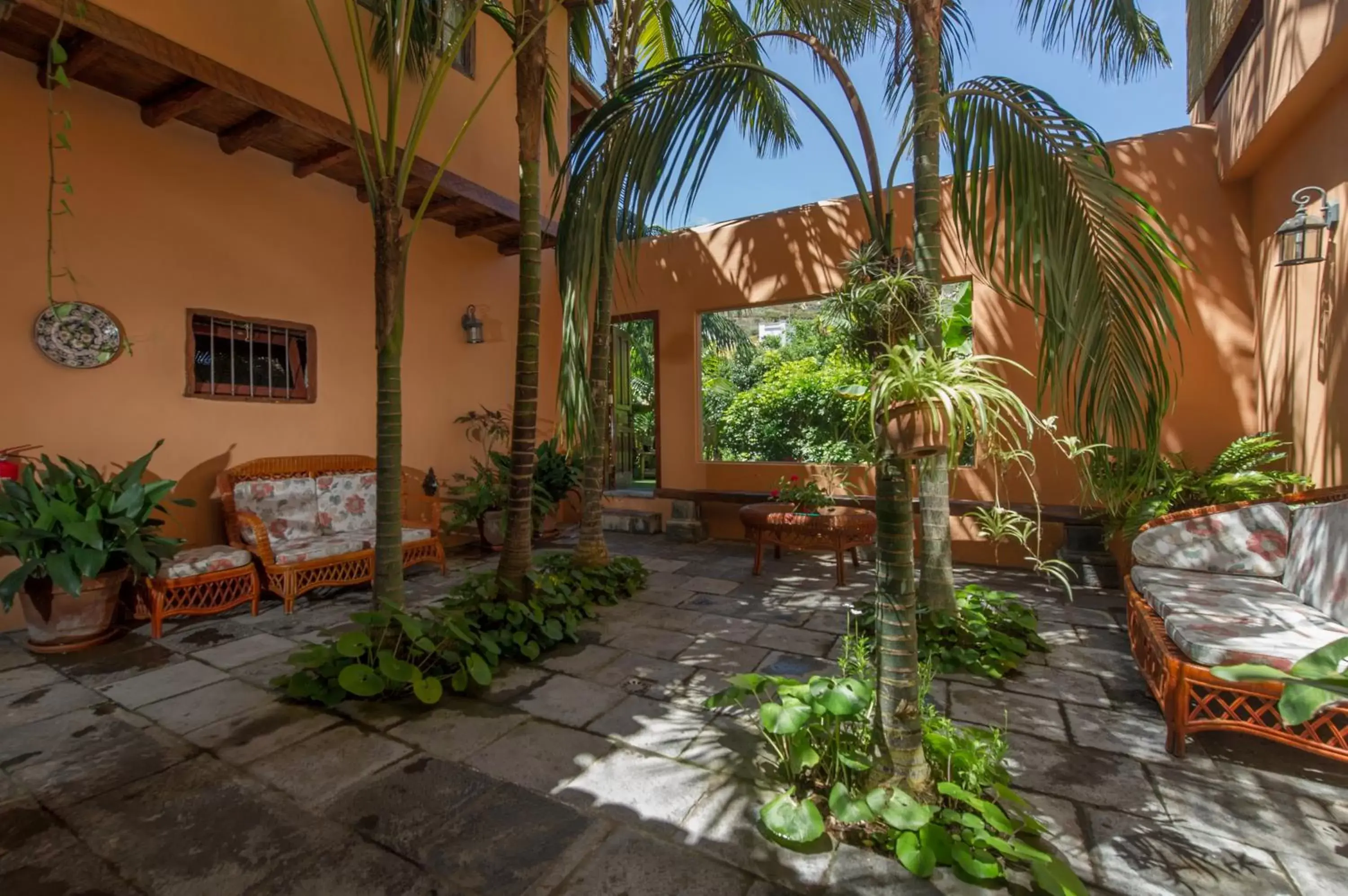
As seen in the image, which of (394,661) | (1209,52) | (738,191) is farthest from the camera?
(738,191)

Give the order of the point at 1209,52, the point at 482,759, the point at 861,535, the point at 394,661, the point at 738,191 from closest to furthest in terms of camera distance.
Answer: the point at 482,759, the point at 394,661, the point at 861,535, the point at 1209,52, the point at 738,191

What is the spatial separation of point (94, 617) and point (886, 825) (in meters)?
4.05

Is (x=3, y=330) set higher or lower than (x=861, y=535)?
higher

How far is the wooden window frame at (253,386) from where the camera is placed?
4035 millimetres

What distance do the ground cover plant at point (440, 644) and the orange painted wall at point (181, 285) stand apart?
2.05 meters

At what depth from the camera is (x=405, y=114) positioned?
15.6 feet

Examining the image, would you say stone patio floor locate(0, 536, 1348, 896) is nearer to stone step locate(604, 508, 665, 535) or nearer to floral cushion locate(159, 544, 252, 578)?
floral cushion locate(159, 544, 252, 578)

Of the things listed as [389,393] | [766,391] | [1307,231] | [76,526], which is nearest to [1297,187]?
[1307,231]

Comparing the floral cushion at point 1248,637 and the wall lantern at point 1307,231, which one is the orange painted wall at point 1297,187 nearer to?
the wall lantern at point 1307,231

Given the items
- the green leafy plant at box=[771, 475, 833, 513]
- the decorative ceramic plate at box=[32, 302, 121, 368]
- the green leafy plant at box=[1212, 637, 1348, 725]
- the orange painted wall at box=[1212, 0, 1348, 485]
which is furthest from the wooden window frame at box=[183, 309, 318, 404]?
the orange painted wall at box=[1212, 0, 1348, 485]

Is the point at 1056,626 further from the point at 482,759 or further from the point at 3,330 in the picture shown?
the point at 3,330

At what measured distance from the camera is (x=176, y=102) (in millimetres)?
3564

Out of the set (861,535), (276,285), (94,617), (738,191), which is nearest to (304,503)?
(94,617)

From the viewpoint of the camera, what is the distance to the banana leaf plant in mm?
2867
